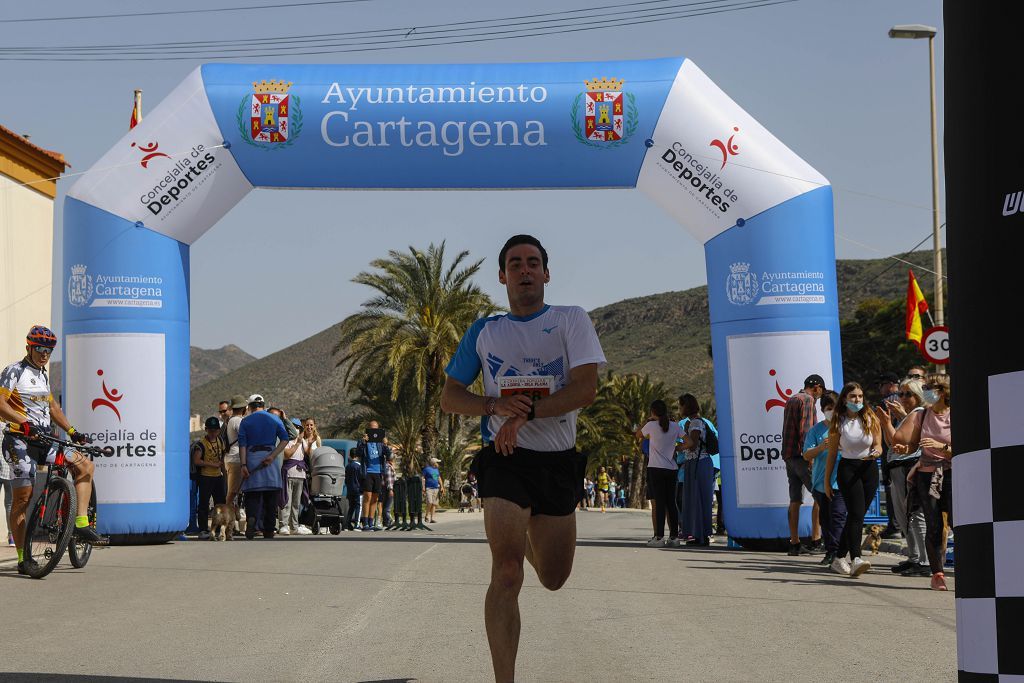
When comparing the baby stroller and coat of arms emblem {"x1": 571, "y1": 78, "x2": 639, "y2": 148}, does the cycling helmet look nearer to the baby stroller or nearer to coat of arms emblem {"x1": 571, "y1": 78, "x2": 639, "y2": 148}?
coat of arms emblem {"x1": 571, "y1": 78, "x2": 639, "y2": 148}

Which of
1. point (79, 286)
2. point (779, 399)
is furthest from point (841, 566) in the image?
point (79, 286)

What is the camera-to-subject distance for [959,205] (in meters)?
2.69

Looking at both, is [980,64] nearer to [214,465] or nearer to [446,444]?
[214,465]

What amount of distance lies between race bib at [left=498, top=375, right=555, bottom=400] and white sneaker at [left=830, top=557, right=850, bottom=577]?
275 inches

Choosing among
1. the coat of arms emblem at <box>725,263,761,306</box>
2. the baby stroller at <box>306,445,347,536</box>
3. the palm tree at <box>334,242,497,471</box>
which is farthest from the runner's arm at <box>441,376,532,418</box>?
the palm tree at <box>334,242,497,471</box>

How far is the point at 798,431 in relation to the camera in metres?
13.4

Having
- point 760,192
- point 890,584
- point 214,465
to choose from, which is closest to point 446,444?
point 214,465

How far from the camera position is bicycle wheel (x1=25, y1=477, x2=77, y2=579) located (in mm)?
10492

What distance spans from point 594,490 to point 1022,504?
7023 cm

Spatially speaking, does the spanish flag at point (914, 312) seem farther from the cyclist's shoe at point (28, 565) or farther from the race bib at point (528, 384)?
the race bib at point (528, 384)

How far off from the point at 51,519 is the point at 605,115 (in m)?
8.15

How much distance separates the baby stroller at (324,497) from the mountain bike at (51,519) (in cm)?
957

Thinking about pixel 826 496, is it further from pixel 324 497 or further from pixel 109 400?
pixel 324 497

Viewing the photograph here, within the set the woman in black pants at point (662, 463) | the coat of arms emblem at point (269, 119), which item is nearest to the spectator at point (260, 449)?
the coat of arms emblem at point (269, 119)
